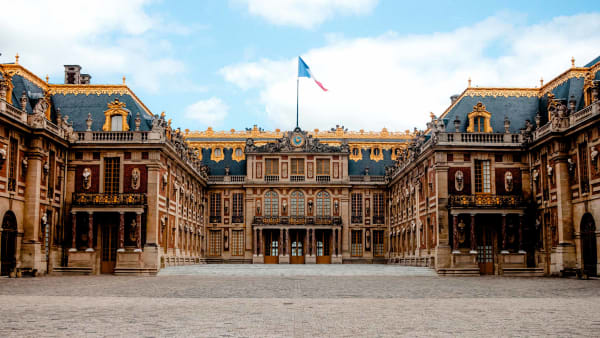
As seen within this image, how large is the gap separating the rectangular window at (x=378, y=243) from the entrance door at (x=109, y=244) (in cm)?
3193

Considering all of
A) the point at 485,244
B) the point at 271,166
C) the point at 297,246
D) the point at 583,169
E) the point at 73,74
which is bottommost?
the point at 297,246

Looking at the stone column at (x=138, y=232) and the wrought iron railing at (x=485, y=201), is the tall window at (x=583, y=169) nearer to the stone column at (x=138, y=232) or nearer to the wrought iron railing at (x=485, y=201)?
the wrought iron railing at (x=485, y=201)

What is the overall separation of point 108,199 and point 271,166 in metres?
28.6

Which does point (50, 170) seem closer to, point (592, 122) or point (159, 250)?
Result: point (159, 250)

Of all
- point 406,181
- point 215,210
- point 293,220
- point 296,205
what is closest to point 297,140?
point 296,205

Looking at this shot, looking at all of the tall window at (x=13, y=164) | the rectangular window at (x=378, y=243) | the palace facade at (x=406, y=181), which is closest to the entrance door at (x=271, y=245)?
the rectangular window at (x=378, y=243)

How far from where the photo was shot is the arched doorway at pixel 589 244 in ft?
112

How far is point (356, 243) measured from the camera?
6688 centimetres

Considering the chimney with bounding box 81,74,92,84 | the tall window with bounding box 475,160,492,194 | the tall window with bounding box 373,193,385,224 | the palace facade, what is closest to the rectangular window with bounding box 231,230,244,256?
the palace facade

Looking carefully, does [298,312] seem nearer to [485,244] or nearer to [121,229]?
[121,229]

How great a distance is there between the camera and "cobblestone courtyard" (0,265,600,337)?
12.6 meters

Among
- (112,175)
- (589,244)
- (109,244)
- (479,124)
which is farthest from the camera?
(479,124)

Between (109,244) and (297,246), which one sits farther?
(297,246)

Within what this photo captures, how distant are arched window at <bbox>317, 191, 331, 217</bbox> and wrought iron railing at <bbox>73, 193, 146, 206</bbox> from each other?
2902 cm
